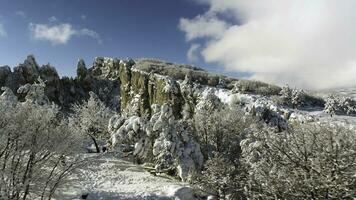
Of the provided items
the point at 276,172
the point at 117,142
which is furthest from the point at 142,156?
the point at 276,172

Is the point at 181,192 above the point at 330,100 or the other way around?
the other way around

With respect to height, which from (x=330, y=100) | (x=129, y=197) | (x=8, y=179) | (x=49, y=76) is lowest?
(x=129, y=197)

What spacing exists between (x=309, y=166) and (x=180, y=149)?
70.5 ft

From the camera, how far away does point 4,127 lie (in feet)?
83.1

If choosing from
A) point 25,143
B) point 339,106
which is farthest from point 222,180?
point 339,106

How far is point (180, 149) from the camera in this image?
41.9 metres

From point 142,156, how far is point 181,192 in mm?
10964

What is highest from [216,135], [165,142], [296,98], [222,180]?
[296,98]

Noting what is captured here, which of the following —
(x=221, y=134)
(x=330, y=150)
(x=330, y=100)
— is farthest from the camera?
(x=330, y=100)

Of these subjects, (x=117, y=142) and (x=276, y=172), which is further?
(x=117, y=142)

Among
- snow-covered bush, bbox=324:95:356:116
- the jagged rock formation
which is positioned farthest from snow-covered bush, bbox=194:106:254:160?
snow-covered bush, bbox=324:95:356:116

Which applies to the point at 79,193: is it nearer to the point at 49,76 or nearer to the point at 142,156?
the point at 142,156

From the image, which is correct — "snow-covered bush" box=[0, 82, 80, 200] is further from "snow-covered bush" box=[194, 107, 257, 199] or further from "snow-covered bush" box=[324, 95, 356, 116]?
"snow-covered bush" box=[324, 95, 356, 116]

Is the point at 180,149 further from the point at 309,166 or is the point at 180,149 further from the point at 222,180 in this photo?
the point at 309,166
